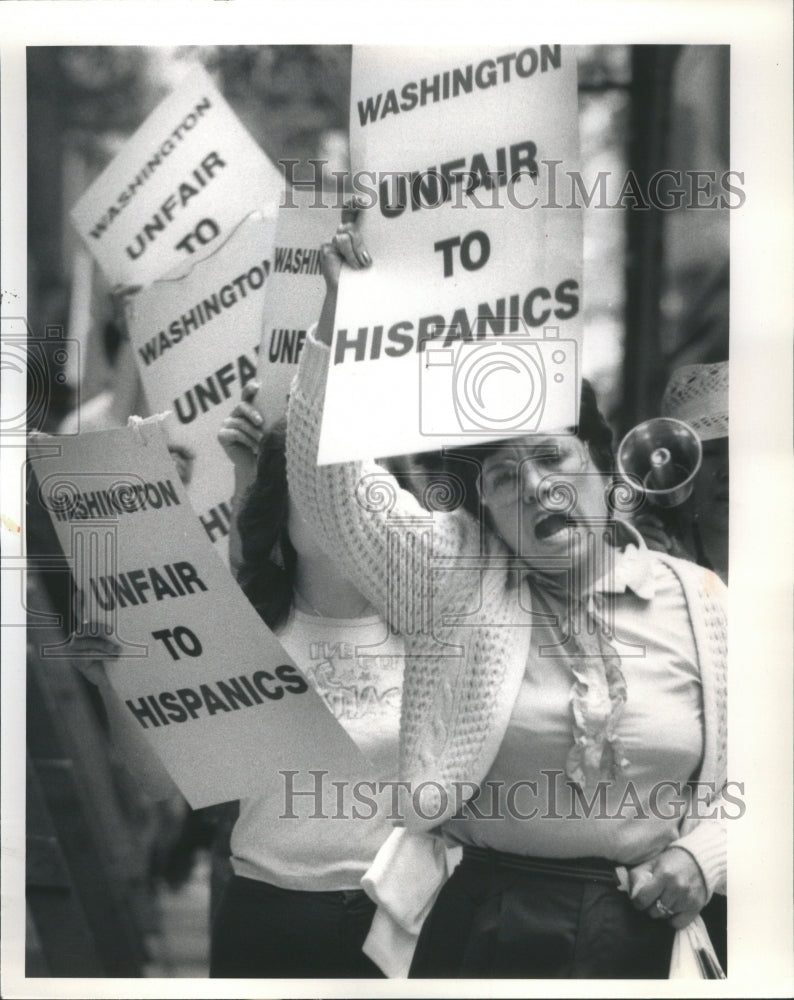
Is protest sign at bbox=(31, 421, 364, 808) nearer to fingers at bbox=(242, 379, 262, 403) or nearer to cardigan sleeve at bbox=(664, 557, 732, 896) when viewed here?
fingers at bbox=(242, 379, 262, 403)

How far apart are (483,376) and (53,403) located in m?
0.78

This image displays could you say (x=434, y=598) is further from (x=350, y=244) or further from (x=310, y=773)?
(x=350, y=244)

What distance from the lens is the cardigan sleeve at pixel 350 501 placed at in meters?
2.27

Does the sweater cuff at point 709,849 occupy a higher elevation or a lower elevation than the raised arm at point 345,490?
lower

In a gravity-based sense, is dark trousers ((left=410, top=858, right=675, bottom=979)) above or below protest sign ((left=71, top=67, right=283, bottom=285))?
below

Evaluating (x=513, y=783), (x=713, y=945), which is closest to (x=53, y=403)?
A: (x=513, y=783)

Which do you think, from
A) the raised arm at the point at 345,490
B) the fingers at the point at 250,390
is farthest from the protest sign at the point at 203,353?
the raised arm at the point at 345,490

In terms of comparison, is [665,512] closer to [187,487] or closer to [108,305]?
[187,487]

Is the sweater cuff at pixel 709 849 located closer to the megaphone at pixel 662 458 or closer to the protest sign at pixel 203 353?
the megaphone at pixel 662 458

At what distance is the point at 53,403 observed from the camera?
232 cm

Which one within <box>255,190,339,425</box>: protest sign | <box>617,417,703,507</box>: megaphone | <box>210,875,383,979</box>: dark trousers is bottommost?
<box>210,875,383,979</box>: dark trousers

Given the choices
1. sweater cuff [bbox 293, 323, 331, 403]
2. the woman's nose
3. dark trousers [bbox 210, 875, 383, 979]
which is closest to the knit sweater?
sweater cuff [bbox 293, 323, 331, 403]

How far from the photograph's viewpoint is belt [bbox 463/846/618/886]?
2307 mm

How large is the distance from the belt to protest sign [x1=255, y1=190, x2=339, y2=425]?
0.87 meters
